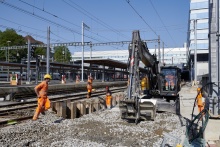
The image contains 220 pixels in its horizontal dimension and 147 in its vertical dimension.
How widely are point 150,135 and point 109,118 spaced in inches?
126

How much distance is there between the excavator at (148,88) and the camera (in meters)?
10.4

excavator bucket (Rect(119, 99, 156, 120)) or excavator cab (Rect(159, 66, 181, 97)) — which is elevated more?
excavator cab (Rect(159, 66, 181, 97))

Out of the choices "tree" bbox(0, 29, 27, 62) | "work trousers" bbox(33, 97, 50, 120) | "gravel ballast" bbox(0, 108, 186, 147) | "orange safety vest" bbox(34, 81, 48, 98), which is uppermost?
"tree" bbox(0, 29, 27, 62)

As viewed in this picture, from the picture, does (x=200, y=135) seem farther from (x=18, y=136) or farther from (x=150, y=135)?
(x=18, y=136)

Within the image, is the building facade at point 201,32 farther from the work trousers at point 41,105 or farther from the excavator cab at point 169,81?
the work trousers at point 41,105

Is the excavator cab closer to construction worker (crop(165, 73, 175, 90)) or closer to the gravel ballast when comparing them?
construction worker (crop(165, 73, 175, 90))

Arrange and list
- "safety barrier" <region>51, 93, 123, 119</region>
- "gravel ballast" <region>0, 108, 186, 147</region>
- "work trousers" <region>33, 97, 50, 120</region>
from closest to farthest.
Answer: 1. "gravel ballast" <region>0, 108, 186, 147</region>
2. "work trousers" <region>33, 97, 50, 120</region>
3. "safety barrier" <region>51, 93, 123, 119</region>

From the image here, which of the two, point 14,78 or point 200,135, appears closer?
point 200,135

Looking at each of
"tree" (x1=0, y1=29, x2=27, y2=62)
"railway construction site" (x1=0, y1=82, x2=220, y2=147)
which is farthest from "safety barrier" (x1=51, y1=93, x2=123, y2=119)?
Answer: "tree" (x1=0, y1=29, x2=27, y2=62)

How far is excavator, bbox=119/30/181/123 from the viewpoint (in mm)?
10383

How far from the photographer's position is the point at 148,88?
17750 millimetres

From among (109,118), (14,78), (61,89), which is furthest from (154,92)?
(14,78)

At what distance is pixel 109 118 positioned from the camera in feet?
38.3

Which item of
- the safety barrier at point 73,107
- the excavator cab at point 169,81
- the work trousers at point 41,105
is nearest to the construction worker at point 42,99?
the work trousers at point 41,105
